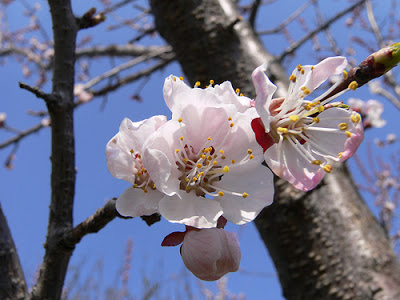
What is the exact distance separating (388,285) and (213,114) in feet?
3.51

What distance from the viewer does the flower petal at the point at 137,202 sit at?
0.55 meters

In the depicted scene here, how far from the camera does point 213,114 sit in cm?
57

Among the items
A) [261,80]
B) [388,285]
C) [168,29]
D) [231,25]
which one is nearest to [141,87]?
[168,29]

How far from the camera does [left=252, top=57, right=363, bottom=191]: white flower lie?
0.59m

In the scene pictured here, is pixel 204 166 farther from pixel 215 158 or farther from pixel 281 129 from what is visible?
pixel 281 129

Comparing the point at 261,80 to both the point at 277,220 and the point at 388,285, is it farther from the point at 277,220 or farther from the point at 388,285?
the point at 388,285

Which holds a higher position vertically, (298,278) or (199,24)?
(199,24)

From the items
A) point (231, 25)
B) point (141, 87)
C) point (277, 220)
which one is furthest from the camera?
point (141, 87)

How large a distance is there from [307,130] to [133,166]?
1.13 ft

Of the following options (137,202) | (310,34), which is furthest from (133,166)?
(310,34)

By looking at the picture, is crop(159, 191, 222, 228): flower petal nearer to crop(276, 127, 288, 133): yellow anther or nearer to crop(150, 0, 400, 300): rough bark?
crop(276, 127, 288, 133): yellow anther

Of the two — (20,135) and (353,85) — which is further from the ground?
(20,135)

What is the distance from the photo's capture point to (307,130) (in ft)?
2.23

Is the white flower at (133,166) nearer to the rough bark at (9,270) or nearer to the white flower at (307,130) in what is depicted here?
the white flower at (307,130)
